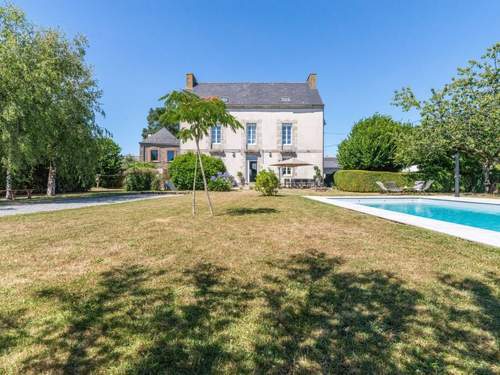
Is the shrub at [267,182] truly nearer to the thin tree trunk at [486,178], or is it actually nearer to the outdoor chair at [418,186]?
the outdoor chair at [418,186]

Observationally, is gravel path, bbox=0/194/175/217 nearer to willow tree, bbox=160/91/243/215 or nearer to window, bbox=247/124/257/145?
willow tree, bbox=160/91/243/215

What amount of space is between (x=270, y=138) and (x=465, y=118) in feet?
48.3

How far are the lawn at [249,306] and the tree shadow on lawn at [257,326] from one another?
0.01 meters

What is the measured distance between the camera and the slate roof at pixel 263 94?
83.8 ft

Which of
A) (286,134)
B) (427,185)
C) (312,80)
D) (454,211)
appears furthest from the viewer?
(312,80)

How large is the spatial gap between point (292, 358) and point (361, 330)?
0.67 metres

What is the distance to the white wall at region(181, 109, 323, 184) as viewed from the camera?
2545 cm

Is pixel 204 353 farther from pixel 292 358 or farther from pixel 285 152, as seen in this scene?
pixel 285 152

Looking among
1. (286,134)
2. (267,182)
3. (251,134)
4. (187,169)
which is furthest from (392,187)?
(187,169)

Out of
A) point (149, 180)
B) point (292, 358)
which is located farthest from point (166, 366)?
point (149, 180)

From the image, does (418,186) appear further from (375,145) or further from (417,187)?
(375,145)

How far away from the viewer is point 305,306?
2.45 m

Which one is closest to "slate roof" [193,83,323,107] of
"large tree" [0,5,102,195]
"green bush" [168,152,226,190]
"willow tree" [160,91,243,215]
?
"green bush" [168,152,226,190]

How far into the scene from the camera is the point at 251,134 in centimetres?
2591
